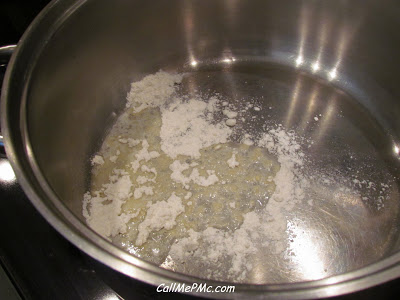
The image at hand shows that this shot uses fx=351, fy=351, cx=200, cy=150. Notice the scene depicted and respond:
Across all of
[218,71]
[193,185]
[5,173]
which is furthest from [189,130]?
[5,173]

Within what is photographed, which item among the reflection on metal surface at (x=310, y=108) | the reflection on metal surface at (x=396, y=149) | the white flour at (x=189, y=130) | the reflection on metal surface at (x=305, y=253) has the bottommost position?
the reflection on metal surface at (x=305, y=253)

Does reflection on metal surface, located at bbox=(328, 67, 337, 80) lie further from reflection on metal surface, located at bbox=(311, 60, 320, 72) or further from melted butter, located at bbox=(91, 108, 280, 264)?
melted butter, located at bbox=(91, 108, 280, 264)

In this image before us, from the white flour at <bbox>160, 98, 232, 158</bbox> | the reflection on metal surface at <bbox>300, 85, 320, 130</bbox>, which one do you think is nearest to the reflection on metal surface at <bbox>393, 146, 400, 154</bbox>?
the reflection on metal surface at <bbox>300, 85, 320, 130</bbox>

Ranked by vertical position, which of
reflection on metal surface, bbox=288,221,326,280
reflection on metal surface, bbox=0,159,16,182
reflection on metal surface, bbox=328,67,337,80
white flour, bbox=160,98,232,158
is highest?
reflection on metal surface, bbox=328,67,337,80

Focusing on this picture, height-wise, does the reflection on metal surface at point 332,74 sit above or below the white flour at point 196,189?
above

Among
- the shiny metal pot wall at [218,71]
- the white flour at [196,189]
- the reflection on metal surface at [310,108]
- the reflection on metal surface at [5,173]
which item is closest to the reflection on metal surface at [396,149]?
the shiny metal pot wall at [218,71]

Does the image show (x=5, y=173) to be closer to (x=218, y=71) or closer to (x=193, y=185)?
(x=193, y=185)

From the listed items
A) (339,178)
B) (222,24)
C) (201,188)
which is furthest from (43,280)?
(222,24)

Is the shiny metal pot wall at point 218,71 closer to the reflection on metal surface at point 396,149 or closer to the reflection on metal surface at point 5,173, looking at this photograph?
the reflection on metal surface at point 396,149

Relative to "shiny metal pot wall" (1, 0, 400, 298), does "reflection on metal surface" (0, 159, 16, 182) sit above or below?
below
